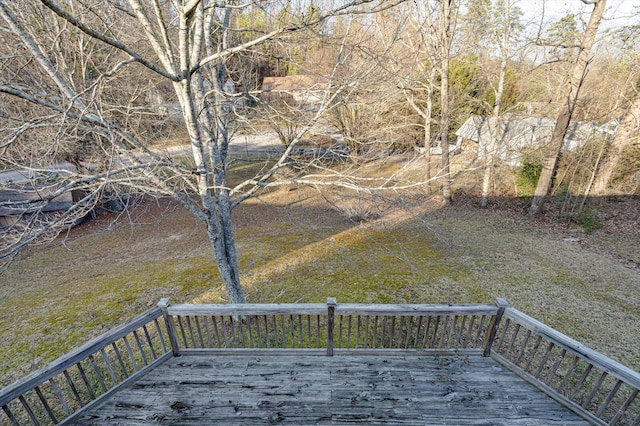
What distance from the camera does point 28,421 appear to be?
12.3 feet

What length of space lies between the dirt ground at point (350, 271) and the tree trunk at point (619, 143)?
83cm

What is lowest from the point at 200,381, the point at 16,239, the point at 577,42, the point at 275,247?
the point at 275,247

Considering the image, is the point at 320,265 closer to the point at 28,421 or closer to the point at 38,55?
the point at 28,421

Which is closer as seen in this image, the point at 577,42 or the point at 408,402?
the point at 408,402

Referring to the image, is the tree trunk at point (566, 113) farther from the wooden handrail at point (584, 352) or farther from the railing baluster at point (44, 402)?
the railing baluster at point (44, 402)

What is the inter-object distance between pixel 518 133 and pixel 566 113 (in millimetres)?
4853

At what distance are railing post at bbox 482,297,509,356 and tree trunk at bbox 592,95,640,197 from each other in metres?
10.2

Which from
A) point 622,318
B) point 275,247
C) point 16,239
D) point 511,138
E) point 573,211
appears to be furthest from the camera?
point 511,138

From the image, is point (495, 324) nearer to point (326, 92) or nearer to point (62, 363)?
point (326, 92)

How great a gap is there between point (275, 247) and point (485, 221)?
8.00m

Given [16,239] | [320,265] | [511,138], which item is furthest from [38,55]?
[511,138]

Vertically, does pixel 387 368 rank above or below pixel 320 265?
above

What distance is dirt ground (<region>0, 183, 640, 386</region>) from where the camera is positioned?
537 centimetres

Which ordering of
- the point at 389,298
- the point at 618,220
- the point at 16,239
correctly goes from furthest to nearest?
the point at 618,220 < the point at 389,298 < the point at 16,239
